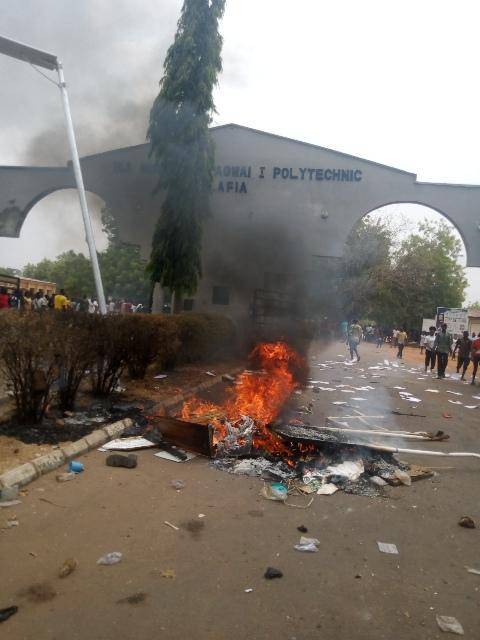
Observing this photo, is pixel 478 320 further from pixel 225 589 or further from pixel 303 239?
pixel 225 589

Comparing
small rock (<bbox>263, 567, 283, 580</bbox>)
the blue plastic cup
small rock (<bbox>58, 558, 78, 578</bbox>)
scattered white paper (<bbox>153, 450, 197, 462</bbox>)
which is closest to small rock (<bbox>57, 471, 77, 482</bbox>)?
the blue plastic cup

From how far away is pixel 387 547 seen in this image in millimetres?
3232

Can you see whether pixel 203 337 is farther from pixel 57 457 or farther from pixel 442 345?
pixel 442 345

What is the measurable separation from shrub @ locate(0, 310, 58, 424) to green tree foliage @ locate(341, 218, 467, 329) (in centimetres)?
A: 2612

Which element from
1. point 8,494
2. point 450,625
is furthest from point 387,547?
point 8,494

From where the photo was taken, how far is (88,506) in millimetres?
3566

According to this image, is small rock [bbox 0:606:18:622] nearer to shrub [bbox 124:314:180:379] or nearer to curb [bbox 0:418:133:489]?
curb [bbox 0:418:133:489]

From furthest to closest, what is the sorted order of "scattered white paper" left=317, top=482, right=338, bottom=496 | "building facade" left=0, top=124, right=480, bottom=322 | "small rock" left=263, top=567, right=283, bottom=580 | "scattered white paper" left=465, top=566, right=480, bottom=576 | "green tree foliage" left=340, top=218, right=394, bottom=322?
"green tree foliage" left=340, top=218, right=394, bottom=322 → "building facade" left=0, top=124, right=480, bottom=322 → "scattered white paper" left=317, top=482, right=338, bottom=496 → "scattered white paper" left=465, top=566, right=480, bottom=576 → "small rock" left=263, top=567, right=283, bottom=580

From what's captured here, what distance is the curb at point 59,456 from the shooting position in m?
3.76

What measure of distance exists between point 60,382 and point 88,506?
2252 mm

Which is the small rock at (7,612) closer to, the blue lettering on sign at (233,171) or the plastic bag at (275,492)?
the plastic bag at (275,492)

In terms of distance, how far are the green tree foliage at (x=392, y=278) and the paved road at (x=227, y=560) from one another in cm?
2661

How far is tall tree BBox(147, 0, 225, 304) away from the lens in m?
13.4

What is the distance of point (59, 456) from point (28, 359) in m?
1.05
